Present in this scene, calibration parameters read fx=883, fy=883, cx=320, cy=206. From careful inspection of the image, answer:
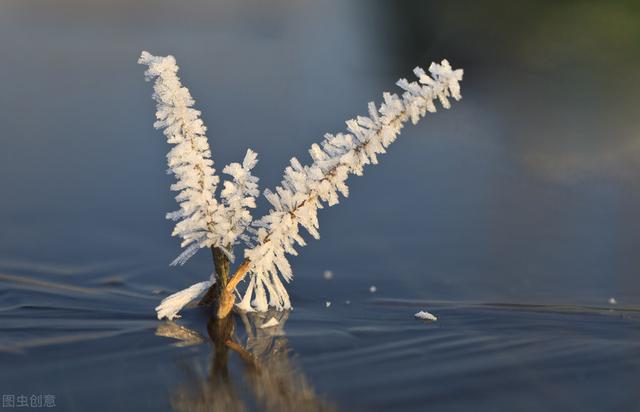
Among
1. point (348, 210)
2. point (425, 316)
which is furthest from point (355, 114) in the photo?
point (425, 316)

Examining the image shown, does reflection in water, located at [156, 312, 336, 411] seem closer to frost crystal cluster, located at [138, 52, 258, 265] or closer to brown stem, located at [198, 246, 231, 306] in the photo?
brown stem, located at [198, 246, 231, 306]

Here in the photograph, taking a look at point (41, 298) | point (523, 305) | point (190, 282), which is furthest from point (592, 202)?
point (41, 298)

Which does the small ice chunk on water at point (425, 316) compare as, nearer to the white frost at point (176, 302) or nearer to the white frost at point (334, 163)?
the white frost at point (334, 163)

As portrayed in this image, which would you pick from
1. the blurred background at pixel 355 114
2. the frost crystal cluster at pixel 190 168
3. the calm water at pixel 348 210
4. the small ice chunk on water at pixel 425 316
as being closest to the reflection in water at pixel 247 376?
the calm water at pixel 348 210

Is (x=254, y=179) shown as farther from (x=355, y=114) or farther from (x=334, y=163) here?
(x=355, y=114)

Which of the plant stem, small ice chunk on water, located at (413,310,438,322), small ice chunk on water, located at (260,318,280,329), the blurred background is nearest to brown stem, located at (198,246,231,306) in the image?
the plant stem
